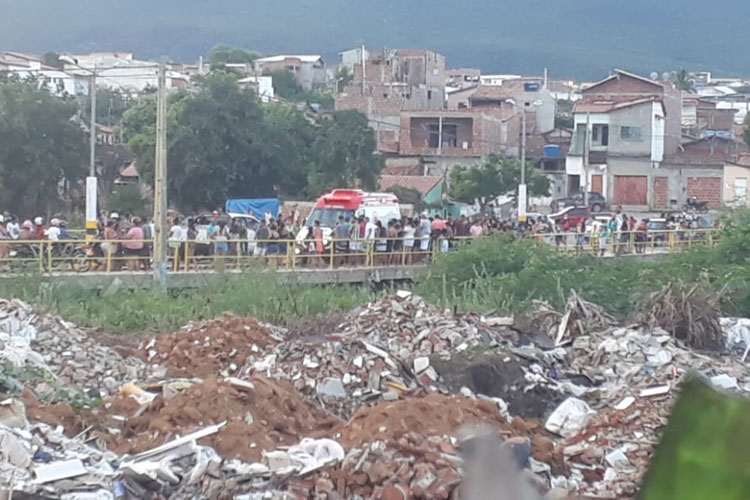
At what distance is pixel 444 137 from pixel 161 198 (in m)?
28.1

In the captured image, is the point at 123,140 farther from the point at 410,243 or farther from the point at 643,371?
the point at 643,371

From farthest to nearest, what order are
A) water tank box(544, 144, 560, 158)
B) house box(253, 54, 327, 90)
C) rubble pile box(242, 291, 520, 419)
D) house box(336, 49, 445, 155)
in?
house box(253, 54, 327, 90), house box(336, 49, 445, 155), water tank box(544, 144, 560, 158), rubble pile box(242, 291, 520, 419)

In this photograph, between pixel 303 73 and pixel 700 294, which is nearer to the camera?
pixel 700 294

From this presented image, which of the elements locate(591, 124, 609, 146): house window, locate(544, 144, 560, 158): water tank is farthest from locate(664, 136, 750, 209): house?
locate(544, 144, 560, 158): water tank

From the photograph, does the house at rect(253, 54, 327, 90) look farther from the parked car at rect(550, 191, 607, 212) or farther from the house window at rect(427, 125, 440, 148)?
the parked car at rect(550, 191, 607, 212)

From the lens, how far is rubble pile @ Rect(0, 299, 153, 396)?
1304 centimetres

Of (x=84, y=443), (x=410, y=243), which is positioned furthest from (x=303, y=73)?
(x=84, y=443)

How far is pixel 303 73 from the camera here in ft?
308

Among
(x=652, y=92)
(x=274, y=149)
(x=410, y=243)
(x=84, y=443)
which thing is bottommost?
(x=84, y=443)

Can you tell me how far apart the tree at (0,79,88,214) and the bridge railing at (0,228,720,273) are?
42.5ft

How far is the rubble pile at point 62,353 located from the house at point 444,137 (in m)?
30.3

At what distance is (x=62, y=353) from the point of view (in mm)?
13992

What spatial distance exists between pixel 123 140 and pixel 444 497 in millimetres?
35689

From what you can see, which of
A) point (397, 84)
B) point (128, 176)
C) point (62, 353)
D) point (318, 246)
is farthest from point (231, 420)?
point (397, 84)
